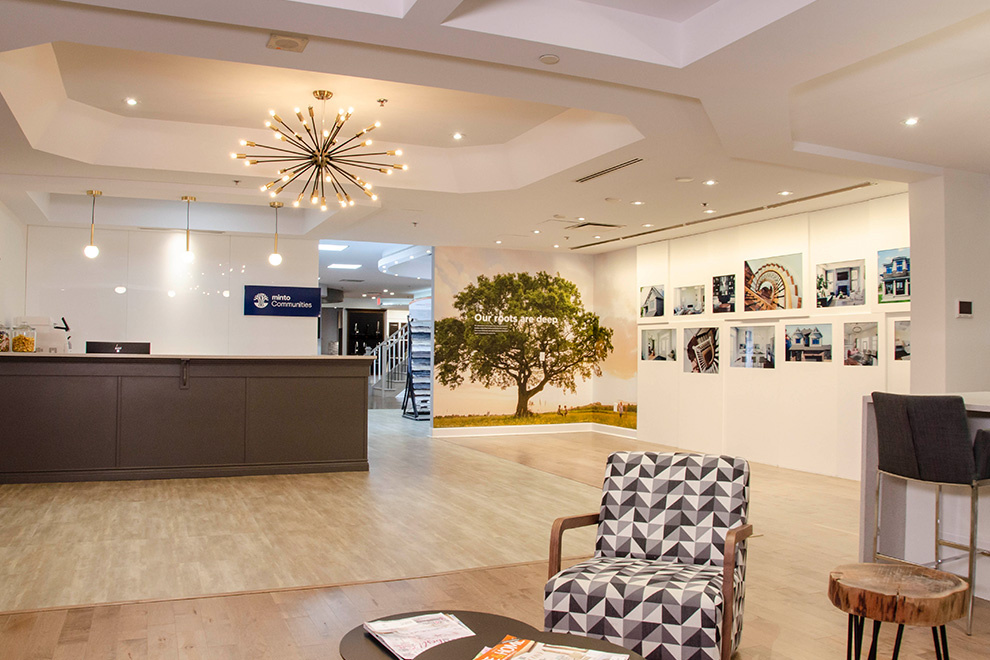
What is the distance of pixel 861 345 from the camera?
800cm

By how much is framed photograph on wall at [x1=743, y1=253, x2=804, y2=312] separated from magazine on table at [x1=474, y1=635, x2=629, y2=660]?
7587mm

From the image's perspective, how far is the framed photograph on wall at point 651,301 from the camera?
435 inches

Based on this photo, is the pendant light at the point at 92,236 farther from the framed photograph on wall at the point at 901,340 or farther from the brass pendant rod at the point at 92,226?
the framed photograph on wall at the point at 901,340

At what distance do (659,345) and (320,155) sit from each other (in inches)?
256

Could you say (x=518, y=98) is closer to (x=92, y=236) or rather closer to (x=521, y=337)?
(x=92, y=236)

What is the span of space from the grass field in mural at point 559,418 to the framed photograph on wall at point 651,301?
5.25ft

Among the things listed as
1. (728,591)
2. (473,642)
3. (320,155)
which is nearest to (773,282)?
(320,155)

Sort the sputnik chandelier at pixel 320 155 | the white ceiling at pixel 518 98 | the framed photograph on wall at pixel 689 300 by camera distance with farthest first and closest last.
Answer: the framed photograph on wall at pixel 689 300
the sputnik chandelier at pixel 320 155
the white ceiling at pixel 518 98

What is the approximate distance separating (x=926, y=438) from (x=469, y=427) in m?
8.58

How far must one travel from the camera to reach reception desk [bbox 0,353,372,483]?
23.4 feet

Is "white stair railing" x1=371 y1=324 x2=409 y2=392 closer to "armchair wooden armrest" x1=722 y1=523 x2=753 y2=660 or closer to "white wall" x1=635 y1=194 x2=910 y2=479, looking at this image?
"white wall" x1=635 y1=194 x2=910 y2=479

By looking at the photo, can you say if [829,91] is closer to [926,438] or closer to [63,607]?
[926,438]

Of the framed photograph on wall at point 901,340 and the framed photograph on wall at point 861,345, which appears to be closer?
the framed photograph on wall at point 901,340

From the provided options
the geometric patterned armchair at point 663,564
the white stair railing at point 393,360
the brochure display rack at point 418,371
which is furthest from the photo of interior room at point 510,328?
the white stair railing at point 393,360
